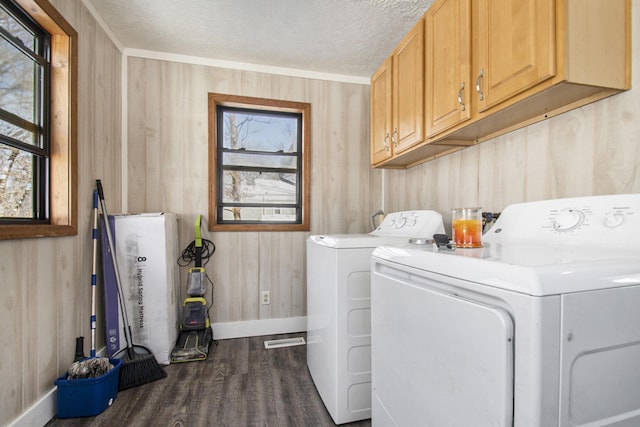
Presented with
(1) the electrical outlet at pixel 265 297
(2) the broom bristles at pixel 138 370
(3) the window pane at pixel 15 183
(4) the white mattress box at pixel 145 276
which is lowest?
(2) the broom bristles at pixel 138 370

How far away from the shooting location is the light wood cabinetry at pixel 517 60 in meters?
0.99

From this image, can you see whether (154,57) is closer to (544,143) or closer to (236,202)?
(236,202)

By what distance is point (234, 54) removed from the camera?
2.55m

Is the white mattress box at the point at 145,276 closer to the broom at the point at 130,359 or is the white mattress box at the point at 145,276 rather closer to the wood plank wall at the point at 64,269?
the broom at the point at 130,359

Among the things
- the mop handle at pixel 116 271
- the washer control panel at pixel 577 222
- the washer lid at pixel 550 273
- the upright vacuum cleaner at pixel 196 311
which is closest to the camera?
the washer lid at pixel 550 273

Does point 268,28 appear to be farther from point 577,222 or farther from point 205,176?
point 577,222

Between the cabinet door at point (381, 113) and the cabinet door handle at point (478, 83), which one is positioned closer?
the cabinet door handle at point (478, 83)

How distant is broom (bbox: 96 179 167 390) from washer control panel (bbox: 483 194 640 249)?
6.96 ft

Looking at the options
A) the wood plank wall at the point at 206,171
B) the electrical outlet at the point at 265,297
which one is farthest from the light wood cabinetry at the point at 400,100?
the electrical outlet at the point at 265,297

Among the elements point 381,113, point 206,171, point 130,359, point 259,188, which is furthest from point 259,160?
point 130,359

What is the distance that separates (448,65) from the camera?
4.92 ft

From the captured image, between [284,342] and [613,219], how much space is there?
2.27 meters

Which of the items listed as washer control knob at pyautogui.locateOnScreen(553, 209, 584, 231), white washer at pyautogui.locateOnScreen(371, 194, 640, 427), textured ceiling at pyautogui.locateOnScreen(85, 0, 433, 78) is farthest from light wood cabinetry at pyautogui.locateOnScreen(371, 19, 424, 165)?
white washer at pyautogui.locateOnScreen(371, 194, 640, 427)

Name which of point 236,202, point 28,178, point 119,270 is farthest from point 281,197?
point 28,178
